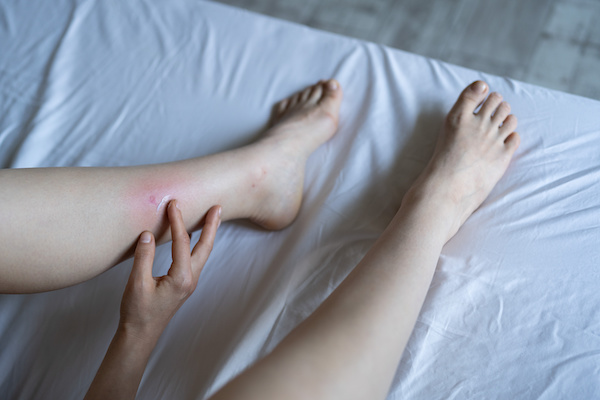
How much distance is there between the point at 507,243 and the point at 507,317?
0.41ft

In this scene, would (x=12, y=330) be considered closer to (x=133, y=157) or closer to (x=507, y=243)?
(x=133, y=157)

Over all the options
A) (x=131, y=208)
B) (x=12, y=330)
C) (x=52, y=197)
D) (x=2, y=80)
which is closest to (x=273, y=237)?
(x=131, y=208)

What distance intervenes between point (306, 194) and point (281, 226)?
9cm

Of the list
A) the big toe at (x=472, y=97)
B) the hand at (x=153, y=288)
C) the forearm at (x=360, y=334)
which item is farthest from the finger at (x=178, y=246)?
the big toe at (x=472, y=97)

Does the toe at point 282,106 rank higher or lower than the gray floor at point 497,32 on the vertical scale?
higher

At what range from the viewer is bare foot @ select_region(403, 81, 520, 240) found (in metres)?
0.84

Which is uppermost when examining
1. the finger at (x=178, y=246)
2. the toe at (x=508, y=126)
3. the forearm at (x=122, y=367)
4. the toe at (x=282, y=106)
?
the toe at (x=282, y=106)

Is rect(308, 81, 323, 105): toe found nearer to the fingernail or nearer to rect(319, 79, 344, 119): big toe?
rect(319, 79, 344, 119): big toe

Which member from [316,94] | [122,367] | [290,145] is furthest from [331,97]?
[122,367]

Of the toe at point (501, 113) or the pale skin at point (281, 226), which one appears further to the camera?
the toe at point (501, 113)

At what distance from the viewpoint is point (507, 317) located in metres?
0.72

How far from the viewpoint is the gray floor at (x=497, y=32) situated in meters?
1.42

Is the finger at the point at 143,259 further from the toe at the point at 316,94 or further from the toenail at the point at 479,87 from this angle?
the toenail at the point at 479,87

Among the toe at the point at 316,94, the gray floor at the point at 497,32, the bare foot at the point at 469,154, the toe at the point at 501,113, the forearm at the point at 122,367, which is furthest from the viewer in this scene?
the gray floor at the point at 497,32
